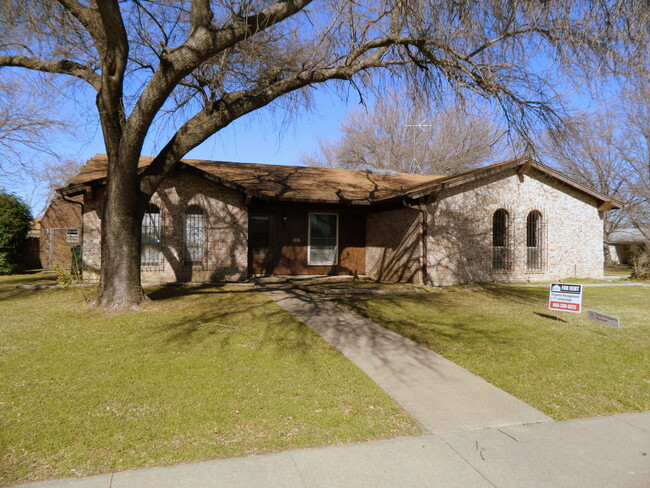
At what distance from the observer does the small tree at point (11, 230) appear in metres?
18.9

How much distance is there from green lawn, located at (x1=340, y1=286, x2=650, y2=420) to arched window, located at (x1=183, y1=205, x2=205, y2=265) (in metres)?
5.70

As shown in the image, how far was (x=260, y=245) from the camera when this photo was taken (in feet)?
53.1

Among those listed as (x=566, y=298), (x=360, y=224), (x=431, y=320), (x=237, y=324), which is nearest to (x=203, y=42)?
(x=237, y=324)

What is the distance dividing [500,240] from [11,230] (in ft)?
68.1

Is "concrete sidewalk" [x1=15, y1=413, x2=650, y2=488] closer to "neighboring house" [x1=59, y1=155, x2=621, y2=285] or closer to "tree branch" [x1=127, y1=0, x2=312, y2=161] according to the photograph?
"tree branch" [x1=127, y1=0, x2=312, y2=161]

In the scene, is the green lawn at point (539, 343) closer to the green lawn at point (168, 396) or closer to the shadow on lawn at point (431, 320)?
the shadow on lawn at point (431, 320)

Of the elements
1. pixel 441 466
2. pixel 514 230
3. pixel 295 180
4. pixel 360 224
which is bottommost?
pixel 441 466

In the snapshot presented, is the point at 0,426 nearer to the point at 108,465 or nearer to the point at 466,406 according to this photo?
the point at 108,465

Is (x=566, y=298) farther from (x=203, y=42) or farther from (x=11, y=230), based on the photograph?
(x=11, y=230)

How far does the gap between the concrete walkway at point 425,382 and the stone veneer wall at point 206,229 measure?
6.64 metres

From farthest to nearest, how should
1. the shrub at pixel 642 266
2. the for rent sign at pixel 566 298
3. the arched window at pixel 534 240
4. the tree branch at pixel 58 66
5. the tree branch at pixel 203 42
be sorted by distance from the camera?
the shrub at pixel 642 266 < the arched window at pixel 534 240 < the tree branch at pixel 58 66 < the for rent sign at pixel 566 298 < the tree branch at pixel 203 42

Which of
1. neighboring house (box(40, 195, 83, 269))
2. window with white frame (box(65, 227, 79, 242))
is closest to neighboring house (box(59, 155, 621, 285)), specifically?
neighboring house (box(40, 195, 83, 269))

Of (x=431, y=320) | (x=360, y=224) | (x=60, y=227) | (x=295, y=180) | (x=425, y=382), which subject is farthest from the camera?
(x=60, y=227)

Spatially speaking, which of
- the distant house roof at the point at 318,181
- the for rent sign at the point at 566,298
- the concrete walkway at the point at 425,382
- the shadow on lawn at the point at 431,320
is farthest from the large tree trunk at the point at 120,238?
the for rent sign at the point at 566,298
